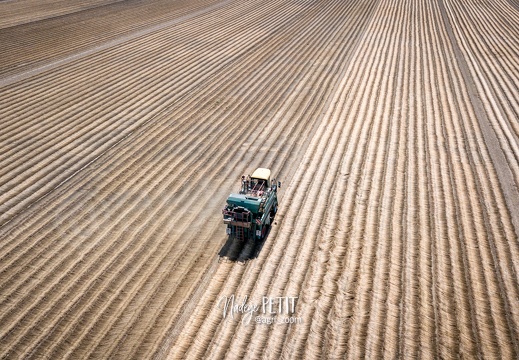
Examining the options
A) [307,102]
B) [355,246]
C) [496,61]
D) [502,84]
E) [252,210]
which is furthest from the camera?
[496,61]

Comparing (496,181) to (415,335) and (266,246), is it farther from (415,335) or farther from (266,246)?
(266,246)

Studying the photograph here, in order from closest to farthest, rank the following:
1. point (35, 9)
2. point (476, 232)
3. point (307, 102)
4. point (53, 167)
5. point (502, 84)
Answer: point (476, 232) < point (53, 167) < point (307, 102) < point (502, 84) < point (35, 9)

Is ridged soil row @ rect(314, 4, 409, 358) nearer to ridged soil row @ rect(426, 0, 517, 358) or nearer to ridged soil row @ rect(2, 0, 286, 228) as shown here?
ridged soil row @ rect(426, 0, 517, 358)

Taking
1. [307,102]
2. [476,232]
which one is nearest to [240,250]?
[476,232]

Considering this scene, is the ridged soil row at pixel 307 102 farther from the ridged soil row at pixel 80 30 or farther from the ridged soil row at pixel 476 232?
the ridged soil row at pixel 80 30

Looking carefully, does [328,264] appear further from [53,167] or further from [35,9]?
[35,9]

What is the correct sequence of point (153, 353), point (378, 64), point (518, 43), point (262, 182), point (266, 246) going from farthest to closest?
point (518, 43) < point (378, 64) < point (262, 182) < point (266, 246) < point (153, 353)

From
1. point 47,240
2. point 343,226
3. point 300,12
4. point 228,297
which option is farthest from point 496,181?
point 300,12
